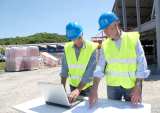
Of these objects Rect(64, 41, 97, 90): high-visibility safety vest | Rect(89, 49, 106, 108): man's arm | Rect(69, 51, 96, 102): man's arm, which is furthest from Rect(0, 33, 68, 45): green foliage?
Rect(89, 49, 106, 108): man's arm

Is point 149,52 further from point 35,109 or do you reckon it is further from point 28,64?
point 35,109

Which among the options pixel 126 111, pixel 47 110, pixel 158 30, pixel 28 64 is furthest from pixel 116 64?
pixel 28 64

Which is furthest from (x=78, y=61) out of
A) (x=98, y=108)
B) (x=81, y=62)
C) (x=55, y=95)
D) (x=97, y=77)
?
(x=98, y=108)

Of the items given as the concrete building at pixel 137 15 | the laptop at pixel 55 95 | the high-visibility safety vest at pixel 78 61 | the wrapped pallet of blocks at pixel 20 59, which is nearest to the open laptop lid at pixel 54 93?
the laptop at pixel 55 95

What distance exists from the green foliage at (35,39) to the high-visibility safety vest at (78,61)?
76.3 meters

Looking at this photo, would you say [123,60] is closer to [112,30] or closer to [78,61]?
[112,30]

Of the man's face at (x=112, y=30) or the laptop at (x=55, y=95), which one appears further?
the man's face at (x=112, y=30)

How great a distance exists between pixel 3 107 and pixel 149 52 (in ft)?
73.3

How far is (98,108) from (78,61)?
85cm

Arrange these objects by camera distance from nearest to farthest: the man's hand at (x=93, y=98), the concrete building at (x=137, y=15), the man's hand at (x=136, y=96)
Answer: the man's hand at (x=136, y=96), the man's hand at (x=93, y=98), the concrete building at (x=137, y=15)

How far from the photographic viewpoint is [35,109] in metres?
3.62

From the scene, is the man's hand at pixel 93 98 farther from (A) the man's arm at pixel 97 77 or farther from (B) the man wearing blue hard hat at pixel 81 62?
(B) the man wearing blue hard hat at pixel 81 62

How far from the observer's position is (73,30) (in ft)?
12.8

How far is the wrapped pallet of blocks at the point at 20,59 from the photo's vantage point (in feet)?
79.5
